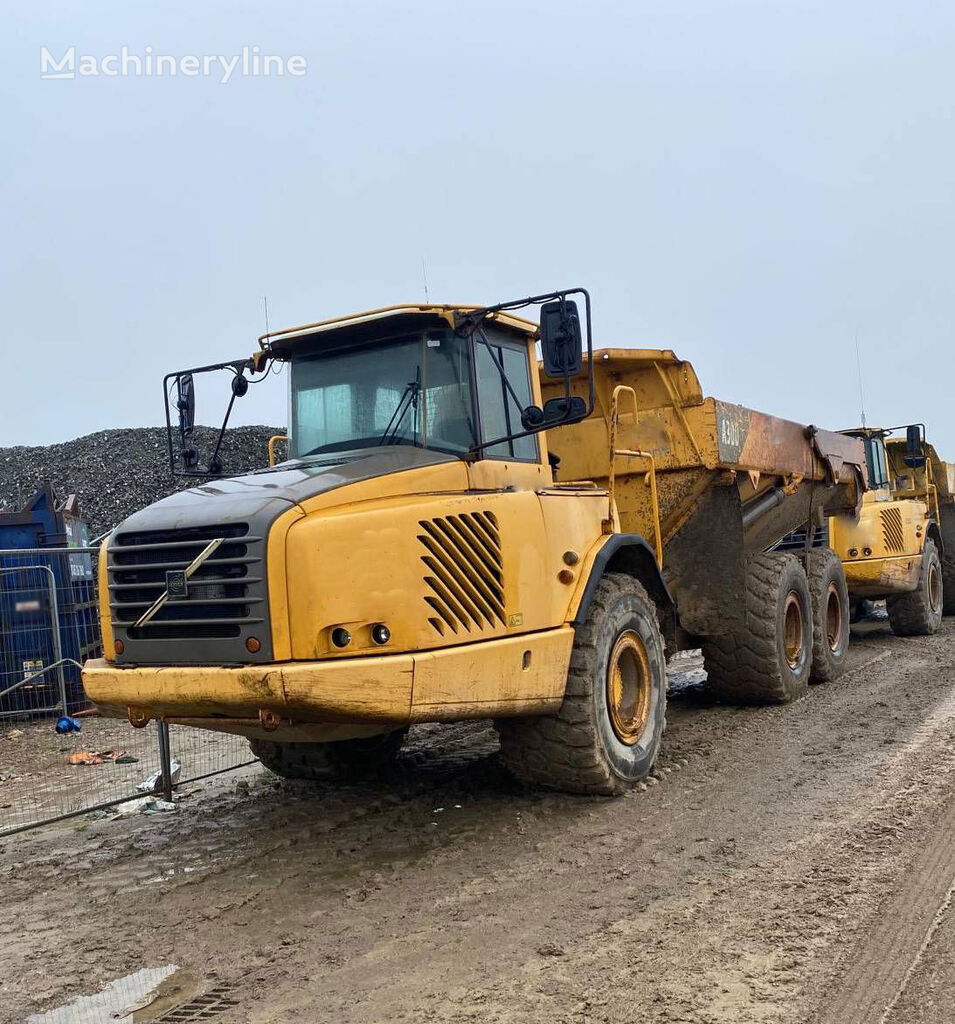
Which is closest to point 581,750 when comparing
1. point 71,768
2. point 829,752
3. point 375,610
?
point 375,610

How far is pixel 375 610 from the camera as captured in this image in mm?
4613

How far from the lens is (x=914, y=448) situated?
13742mm

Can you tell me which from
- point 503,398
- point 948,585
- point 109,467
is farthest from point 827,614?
point 109,467

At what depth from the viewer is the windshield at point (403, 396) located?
17.9 ft

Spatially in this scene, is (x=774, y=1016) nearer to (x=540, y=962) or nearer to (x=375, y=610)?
(x=540, y=962)

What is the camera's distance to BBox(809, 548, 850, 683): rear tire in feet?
31.3

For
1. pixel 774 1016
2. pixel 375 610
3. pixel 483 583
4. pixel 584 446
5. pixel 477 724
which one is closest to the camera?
pixel 774 1016

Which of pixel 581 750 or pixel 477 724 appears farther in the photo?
pixel 477 724

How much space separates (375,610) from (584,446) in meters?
3.33

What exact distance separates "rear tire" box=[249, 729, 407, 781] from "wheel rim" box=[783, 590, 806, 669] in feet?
12.9

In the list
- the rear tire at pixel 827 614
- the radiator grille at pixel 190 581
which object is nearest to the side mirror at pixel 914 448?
the rear tire at pixel 827 614

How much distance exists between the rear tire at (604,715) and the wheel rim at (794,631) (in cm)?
302

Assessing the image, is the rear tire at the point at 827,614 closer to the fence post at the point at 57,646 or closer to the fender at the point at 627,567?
the fender at the point at 627,567

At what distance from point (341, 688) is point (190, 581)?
89cm
